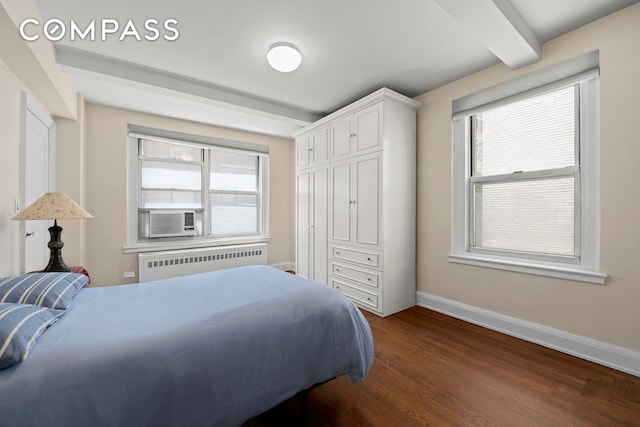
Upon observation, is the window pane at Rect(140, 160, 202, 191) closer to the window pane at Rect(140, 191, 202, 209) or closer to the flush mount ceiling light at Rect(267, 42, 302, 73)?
the window pane at Rect(140, 191, 202, 209)

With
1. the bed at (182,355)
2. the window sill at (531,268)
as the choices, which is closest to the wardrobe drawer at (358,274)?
the window sill at (531,268)

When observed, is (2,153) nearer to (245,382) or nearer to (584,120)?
(245,382)

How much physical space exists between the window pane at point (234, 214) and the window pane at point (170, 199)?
270 mm

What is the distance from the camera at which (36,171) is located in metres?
2.44

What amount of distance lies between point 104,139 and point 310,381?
3805 millimetres

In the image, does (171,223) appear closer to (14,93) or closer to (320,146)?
(14,93)

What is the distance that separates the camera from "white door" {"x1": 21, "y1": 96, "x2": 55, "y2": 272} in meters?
2.22

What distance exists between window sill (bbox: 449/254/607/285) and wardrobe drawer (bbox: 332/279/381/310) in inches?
37.5

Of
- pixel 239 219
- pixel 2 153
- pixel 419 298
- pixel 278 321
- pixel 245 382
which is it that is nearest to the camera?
pixel 245 382

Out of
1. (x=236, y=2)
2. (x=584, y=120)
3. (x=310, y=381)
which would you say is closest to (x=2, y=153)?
(x=236, y=2)

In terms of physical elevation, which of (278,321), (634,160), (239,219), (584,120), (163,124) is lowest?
(278,321)

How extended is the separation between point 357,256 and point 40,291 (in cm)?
259

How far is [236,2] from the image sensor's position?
1.77 meters

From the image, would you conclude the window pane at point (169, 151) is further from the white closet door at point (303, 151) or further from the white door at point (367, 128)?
the white door at point (367, 128)
